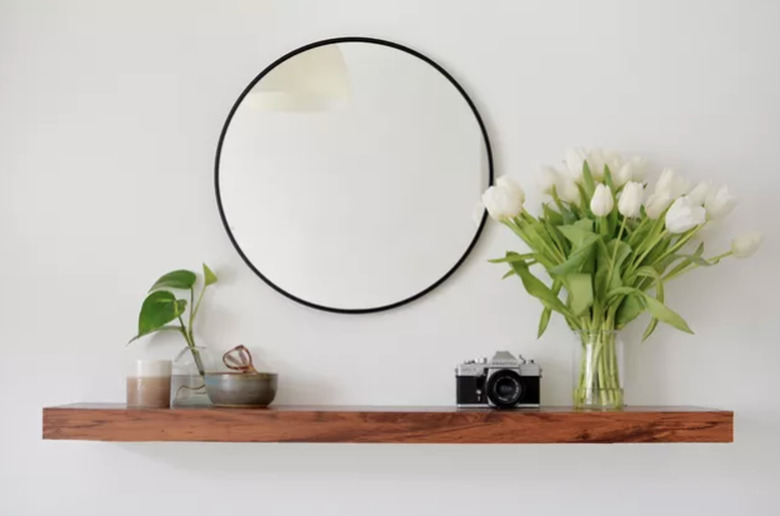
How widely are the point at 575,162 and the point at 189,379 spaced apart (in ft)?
2.85

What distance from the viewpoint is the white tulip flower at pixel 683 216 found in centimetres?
189

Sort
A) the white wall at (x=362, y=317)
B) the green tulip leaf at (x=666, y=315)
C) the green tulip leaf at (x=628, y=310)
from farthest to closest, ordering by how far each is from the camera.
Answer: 1. the white wall at (x=362, y=317)
2. the green tulip leaf at (x=628, y=310)
3. the green tulip leaf at (x=666, y=315)

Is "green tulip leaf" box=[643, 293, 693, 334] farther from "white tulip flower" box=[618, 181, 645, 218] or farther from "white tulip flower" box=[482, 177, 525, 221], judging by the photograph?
"white tulip flower" box=[482, 177, 525, 221]

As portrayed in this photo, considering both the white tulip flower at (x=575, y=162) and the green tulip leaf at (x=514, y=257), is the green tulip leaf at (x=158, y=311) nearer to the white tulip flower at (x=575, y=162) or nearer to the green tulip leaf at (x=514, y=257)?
the green tulip leaf at (x=514, y=257)

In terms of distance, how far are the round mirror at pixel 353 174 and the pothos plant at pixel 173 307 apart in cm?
12

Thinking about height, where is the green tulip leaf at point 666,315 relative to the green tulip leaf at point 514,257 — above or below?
below

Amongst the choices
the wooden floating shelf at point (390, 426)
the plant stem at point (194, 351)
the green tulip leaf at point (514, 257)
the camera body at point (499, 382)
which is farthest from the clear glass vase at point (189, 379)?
the green tulip leaf at point (514, 257)

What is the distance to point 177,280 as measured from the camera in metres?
2.08

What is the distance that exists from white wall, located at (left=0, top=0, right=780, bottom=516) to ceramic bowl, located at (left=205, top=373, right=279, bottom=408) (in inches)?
5.7

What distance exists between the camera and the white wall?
2084 millimetres

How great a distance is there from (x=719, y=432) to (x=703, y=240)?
43cm

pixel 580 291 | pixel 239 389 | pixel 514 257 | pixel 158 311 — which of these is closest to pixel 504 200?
pixel 514 257

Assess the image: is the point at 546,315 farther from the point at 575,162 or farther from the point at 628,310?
the point at 575,162

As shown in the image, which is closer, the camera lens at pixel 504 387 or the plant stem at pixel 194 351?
the camera lens at pixel 504 387
